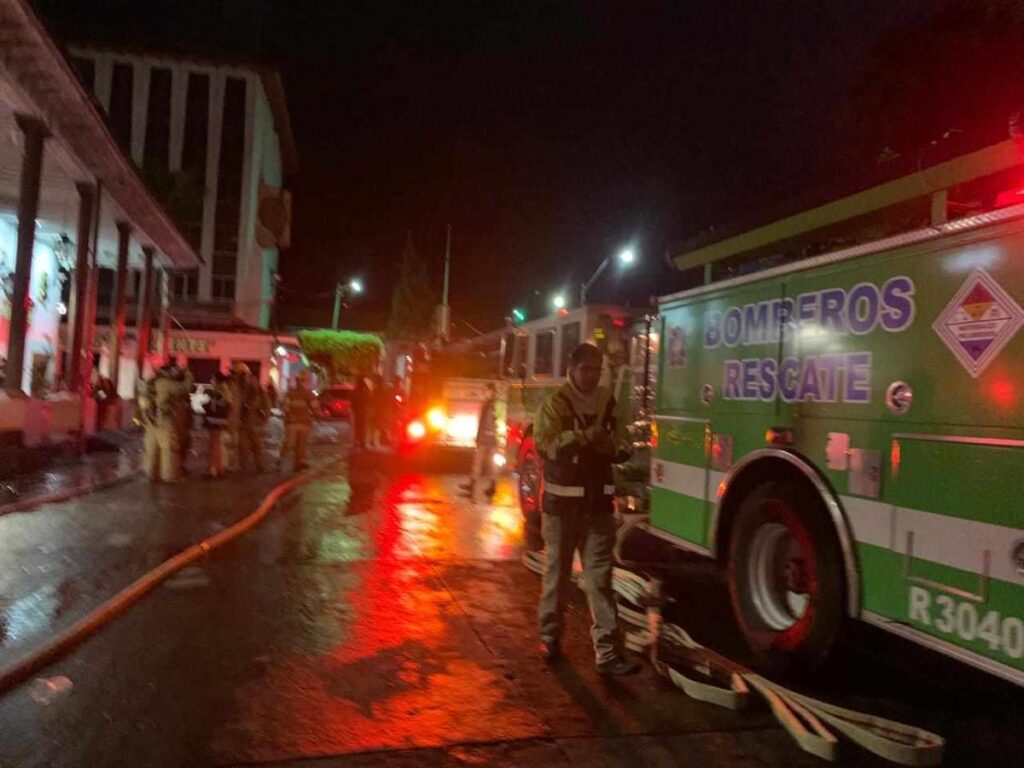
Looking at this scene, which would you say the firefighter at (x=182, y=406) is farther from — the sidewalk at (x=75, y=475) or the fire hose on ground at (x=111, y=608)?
the fire hose on ground at (x=111, y=608)

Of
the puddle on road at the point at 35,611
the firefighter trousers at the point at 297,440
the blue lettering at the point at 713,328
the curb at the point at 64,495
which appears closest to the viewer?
the puddle on road at the point at 35,611

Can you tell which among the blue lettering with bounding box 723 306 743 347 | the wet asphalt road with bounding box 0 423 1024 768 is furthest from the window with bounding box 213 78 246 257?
the blue lettering with bounding box 723 306 743 347

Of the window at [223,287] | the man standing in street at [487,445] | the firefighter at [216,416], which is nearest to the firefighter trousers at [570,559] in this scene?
the man standing in street at [487,445]

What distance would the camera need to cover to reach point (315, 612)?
602 cm

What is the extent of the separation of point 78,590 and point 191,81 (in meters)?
35.7

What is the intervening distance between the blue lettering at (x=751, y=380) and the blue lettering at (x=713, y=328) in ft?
1.34

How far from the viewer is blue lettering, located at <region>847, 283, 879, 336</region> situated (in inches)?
179

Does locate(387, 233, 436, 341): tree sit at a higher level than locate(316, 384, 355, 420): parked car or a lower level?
higher

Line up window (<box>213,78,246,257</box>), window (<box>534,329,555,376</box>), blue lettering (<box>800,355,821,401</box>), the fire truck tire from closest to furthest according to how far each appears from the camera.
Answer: the fire truck tire, blue lettering (<box>800,355,821,401</box>), window (<box>534,329,555,376</box>), window (<box>213,78,246,257</box>)

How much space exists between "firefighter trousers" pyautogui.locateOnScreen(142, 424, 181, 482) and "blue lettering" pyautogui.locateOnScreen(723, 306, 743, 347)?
338 inches

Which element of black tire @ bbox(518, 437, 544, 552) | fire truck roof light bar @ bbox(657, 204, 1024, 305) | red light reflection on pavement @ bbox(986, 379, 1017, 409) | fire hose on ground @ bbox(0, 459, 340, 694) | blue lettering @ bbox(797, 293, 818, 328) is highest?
fire truck roof light bar @ bbox(657, 204, 1024, 305)

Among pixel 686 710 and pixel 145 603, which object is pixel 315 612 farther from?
pixel 686 710

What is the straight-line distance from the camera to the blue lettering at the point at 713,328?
598 centimetres

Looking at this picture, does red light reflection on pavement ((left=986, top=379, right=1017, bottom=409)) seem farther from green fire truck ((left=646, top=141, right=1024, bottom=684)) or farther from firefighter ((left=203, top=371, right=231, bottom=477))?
firefighter ((left=203, top=371, right=231, bottom=477))
